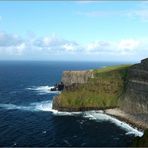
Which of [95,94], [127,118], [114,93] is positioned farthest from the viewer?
[95,94]

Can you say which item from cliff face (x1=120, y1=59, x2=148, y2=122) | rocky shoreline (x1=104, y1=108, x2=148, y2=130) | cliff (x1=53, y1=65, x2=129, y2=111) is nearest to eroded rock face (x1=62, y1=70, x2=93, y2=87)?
cliff (x1=53, y1=65, x2=129, y2=111)

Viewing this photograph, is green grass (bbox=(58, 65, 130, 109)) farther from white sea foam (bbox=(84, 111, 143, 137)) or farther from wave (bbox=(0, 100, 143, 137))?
white sea foam (bbox=(84, 111, 143, 137))

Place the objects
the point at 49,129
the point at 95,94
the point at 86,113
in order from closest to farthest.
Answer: the point at 49,129 → the point at 86,113 → the point at 95,94

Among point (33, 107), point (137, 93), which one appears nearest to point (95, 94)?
point (137, 93)

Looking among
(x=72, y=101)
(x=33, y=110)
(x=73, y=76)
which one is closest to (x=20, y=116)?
(x=33, y=110)

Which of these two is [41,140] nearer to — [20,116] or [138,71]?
[20,116]

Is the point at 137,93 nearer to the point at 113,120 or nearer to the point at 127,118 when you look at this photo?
the point at 127,118

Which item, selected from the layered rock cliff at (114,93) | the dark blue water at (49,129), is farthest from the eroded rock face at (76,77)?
the dark blue water at (49,129)
